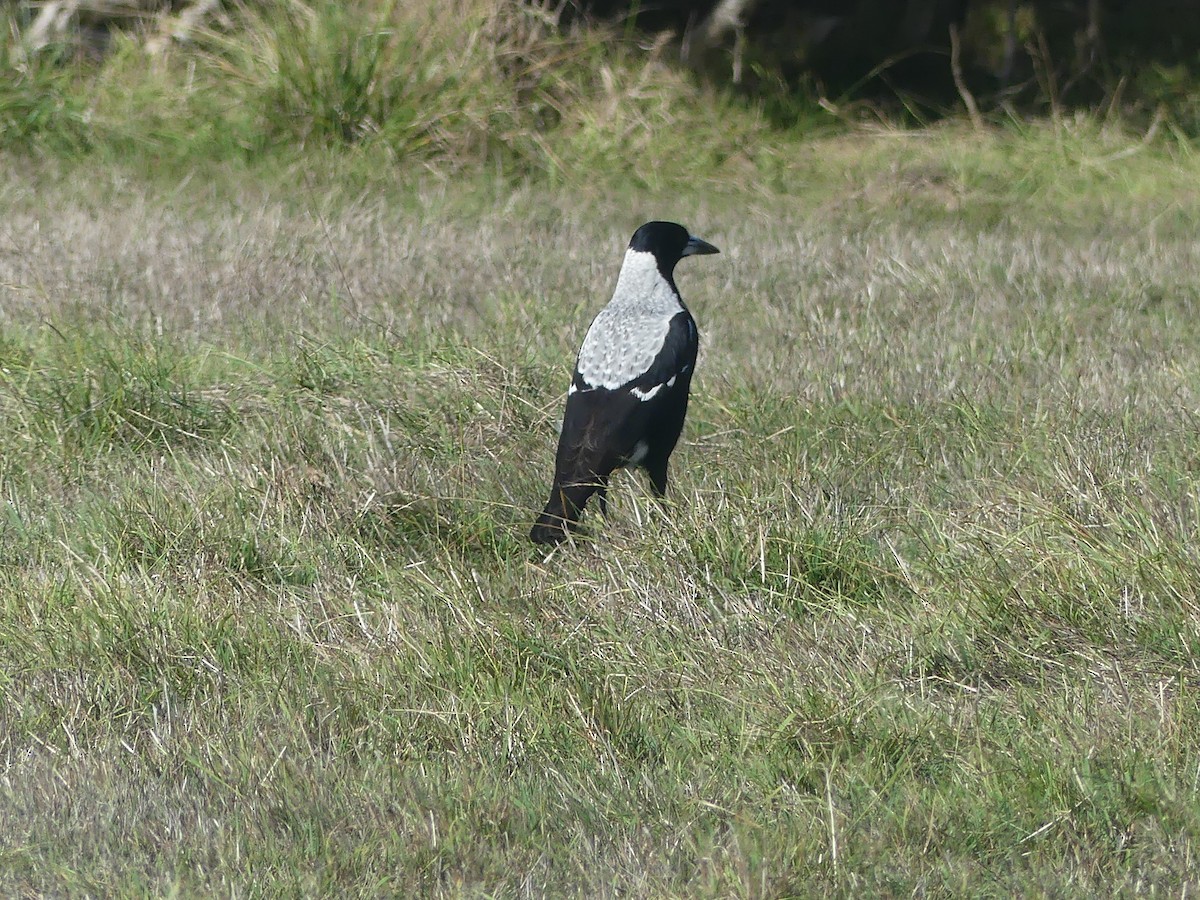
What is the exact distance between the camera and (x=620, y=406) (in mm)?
3852

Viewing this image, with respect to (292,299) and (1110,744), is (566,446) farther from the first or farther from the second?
(292,299)

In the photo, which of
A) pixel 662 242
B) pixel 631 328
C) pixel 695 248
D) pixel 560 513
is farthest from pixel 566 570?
pixel 695 248

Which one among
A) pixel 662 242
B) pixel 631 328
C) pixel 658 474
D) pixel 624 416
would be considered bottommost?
pixel 658 474

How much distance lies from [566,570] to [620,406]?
0.62 meters

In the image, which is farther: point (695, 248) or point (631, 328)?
point (695, 248)

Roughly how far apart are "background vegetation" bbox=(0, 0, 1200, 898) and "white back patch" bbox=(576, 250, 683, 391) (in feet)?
1.09

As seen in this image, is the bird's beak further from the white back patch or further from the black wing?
the black wing

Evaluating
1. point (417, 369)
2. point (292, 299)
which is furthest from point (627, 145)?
point (417, 369)

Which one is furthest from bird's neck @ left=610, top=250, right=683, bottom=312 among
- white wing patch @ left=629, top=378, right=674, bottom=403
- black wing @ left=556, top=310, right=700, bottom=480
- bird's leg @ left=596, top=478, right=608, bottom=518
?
bird's leg @ left=596, top=478, right=608, bottom=518

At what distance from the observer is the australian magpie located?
146 inches

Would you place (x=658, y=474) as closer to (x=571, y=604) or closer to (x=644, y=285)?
(x=644, y=285)

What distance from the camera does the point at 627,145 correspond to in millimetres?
9023

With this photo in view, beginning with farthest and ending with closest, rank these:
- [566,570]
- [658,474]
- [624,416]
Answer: [658,474] < [624,416] < [566,570]

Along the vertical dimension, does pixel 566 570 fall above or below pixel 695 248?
below
